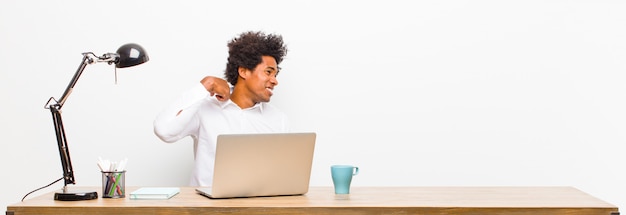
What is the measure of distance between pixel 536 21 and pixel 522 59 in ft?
0.67

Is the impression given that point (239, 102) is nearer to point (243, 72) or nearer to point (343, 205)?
point (243, 72)

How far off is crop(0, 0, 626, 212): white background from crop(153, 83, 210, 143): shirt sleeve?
0.61m

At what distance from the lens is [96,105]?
3.96 meters

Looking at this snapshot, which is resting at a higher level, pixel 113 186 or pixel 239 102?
pixel 239 102

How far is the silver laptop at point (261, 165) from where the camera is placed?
2.43 m

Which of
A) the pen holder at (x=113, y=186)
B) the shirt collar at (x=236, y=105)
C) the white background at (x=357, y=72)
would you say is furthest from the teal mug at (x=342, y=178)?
the white background at (x=357, y=72)

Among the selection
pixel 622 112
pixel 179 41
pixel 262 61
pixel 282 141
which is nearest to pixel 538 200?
pixel 282 141

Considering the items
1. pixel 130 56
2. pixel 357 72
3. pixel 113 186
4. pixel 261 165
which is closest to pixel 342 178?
pixel 261 165

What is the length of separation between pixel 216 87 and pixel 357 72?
934mm

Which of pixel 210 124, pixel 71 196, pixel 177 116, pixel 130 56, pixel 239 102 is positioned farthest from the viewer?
pixel 239 102

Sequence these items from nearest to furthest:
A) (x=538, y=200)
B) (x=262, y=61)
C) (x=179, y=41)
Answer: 1. (x=538, y=200)
2. (x=262, y=61)
3. (x=179, y=41)

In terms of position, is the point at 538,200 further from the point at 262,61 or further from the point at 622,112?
the point at 622,112

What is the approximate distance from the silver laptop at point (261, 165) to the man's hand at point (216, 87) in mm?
760

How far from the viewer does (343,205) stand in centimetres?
227
